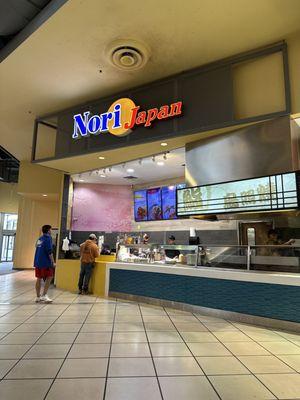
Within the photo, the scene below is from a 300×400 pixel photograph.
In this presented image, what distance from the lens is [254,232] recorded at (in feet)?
22.8

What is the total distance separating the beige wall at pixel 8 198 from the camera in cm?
1574

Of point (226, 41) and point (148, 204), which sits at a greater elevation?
point (226, 41)

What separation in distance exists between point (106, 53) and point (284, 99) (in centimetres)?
302

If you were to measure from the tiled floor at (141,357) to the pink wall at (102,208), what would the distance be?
4.44 m

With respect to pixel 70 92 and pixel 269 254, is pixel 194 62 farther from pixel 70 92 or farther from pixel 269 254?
pixel 269 254

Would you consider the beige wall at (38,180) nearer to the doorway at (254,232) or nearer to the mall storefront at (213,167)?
the mall storefront at (213,167)

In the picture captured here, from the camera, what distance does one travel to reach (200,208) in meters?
5.42

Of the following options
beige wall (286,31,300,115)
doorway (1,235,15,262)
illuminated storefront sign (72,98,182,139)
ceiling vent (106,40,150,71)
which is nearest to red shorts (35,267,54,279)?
illuminated storefront sign (72,98,182,139)

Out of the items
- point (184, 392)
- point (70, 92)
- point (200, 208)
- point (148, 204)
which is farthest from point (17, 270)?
point (184, 392)

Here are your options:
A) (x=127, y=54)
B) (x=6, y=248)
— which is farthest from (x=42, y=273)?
(x=6, y=248)

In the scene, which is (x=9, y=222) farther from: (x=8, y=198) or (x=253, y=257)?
(x=253, y=257)

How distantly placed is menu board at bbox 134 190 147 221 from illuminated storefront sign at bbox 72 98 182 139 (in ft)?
11.3

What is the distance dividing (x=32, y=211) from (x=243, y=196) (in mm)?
10762

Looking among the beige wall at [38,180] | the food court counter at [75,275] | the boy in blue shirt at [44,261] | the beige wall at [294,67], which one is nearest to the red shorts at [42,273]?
the boy in blue shirt at [44,261]
